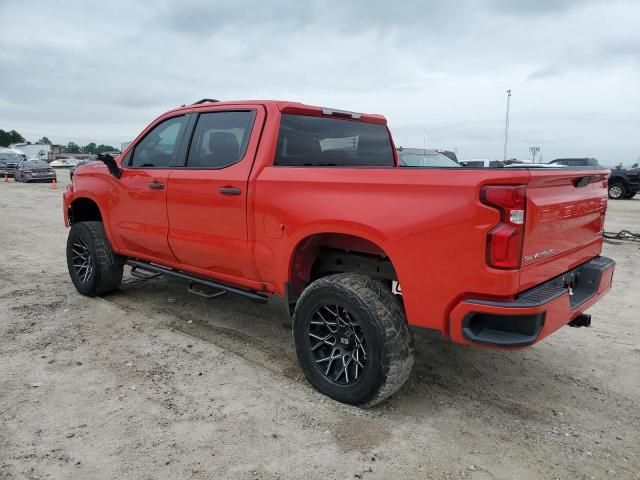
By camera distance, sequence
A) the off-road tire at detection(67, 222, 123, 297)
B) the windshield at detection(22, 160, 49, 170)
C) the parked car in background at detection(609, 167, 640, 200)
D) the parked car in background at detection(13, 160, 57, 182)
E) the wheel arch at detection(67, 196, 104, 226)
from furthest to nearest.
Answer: the windshield at detection(22, 160, 49, 170), the parked car in background at detection(13, 160, 57, 182), the parked car in background at detection(609, 167, 640, 200), the wheel arch at detection(67, 196, 104, 226), the off-road tire at detection(67, 222, 123, 297)

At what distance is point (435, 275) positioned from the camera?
109 inches

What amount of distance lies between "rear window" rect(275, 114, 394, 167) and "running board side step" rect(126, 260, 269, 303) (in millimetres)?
1021

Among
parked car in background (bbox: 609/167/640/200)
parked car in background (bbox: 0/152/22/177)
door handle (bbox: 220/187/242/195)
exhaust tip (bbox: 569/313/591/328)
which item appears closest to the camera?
exhaust tip (bbox: 569/313/591/328)

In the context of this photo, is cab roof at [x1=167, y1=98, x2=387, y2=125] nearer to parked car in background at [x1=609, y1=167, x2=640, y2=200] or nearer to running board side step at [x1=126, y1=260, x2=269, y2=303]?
running board side step at [x1=126, y1=260, x2=269, y2=303]

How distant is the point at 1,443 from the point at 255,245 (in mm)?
1885

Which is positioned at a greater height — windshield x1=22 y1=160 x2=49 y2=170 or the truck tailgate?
the truck tailgate

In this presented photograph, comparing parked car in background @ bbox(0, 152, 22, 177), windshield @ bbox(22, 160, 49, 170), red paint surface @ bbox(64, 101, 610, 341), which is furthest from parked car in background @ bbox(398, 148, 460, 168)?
parked car in background @ bbox(0, 152, 22, 177)

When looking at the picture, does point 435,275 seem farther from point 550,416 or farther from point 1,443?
point 1,443

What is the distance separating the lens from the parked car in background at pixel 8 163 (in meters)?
28.5

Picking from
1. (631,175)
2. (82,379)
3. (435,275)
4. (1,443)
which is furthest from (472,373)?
(631,175)

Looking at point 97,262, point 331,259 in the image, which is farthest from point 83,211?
point 331,259

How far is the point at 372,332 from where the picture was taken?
2973 millimetres

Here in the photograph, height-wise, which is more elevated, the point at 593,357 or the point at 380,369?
the point at 380,369

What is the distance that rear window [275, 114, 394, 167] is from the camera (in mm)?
3816
